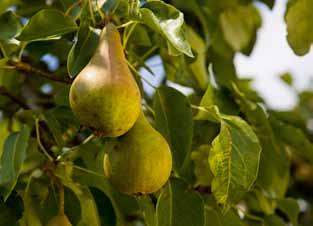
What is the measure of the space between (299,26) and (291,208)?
36 cm

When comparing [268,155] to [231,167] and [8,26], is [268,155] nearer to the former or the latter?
[231,167]

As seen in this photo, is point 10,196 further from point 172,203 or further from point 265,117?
point 265,117

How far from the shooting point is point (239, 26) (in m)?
1.90

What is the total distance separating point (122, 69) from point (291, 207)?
0.68 meters

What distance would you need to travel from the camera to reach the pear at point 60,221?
1.15m

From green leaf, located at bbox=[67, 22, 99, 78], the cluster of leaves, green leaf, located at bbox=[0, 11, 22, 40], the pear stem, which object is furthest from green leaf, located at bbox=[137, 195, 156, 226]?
green leaf, located at bbox=[0, 11, 22, 40]

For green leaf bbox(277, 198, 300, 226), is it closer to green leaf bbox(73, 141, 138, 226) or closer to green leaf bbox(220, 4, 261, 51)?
green leaf bbox(73, 141, 138, 226)

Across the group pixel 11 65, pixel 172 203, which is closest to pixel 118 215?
pixel 172 203

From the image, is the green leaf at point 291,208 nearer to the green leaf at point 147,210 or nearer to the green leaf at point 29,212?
the green leaf at point 147,210

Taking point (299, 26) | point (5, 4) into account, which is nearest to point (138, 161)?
point (299, 26)

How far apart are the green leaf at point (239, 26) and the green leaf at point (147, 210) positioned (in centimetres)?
69

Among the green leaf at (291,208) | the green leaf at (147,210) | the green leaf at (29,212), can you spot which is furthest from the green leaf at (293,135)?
the green leaf at (29,212)

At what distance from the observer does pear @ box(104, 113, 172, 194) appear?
40.8 inches

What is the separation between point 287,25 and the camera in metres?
1.46
